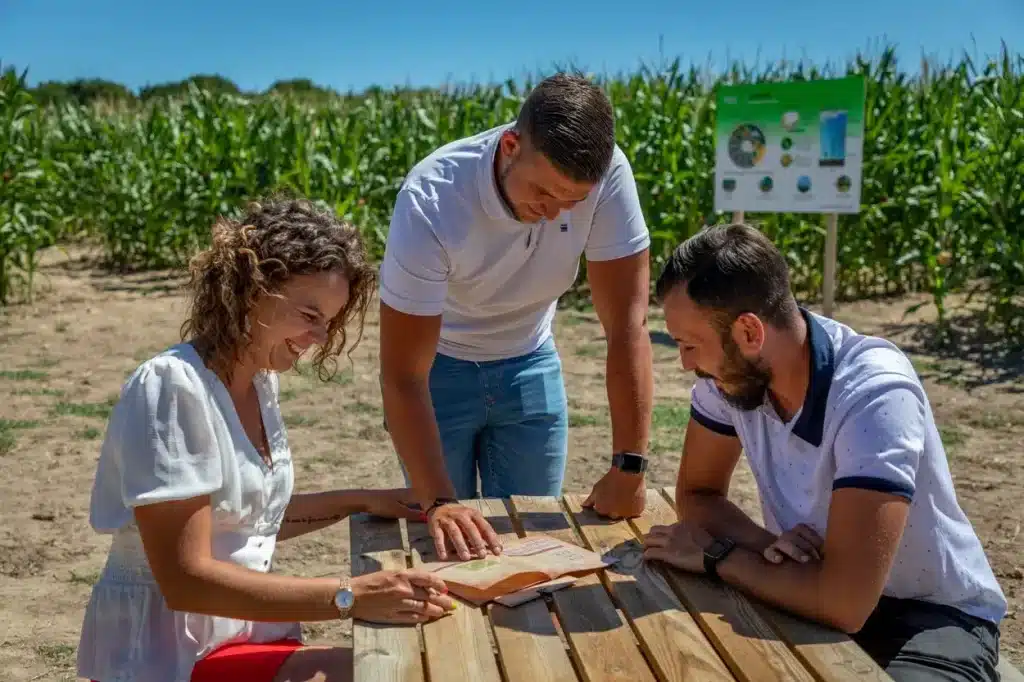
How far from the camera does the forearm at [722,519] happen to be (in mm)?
2234

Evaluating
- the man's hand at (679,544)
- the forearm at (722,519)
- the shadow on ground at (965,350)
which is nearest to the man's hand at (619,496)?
the forearm at (722,519)

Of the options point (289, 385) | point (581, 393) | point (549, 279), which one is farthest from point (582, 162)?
point (289, 385)

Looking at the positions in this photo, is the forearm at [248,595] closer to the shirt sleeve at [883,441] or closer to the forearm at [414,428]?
the forearm at [414,428]

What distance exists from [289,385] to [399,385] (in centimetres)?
480

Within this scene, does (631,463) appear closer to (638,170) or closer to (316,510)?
(316,510)

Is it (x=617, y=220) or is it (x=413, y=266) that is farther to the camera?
(x=617, y=220)

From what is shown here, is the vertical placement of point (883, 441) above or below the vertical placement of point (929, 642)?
above

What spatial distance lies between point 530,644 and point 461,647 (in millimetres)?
112

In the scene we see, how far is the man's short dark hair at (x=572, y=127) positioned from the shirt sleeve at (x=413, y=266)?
0.36m

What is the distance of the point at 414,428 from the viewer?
2566mm

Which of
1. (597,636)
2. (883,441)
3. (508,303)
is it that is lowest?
(597,636)

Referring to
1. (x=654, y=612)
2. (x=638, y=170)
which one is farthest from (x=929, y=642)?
(x=638, y=170)

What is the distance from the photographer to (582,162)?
235cm

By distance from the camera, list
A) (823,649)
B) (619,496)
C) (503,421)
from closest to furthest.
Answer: (823,649) < (619,496) < (503,421)
